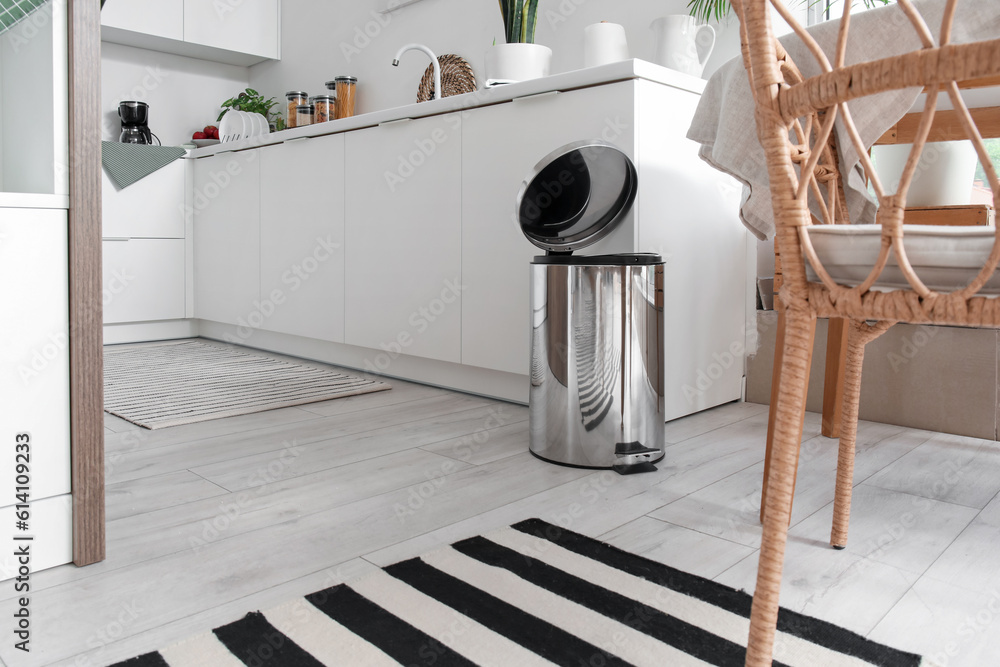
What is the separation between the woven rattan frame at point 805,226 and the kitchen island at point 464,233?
1.11m

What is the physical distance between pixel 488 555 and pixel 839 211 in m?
0.83

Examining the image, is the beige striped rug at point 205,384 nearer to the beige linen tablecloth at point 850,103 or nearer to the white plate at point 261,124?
the white plate at point 261,124

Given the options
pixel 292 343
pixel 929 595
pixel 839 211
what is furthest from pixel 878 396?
pixel 292 343

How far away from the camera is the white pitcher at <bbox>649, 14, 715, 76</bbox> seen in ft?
6.91

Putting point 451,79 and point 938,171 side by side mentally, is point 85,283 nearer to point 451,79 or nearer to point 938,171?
point 938,171

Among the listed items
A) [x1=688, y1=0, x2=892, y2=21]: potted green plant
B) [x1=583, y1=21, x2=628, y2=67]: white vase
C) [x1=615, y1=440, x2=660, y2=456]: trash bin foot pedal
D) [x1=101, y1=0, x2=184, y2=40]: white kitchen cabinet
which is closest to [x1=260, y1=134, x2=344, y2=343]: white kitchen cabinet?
[x1=583, y1=21, x2=628, y2=67]: white vase

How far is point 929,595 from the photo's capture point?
1.01m

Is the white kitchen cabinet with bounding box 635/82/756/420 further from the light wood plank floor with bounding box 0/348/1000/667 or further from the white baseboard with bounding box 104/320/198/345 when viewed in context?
the white baseboard with bounding box 104/320/198/345

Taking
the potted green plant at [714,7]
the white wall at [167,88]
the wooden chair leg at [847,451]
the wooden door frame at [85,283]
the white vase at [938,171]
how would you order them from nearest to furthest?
the wooden door frame at [85,283] < the wooden chair leg at [847,451] < the white vase at [938,171] < the potted green plant at [714,7] < the white wall at [167,88]

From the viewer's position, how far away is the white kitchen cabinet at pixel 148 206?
346 centimetres

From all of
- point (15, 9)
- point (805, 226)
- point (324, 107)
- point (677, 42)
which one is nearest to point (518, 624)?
point (805, 226)

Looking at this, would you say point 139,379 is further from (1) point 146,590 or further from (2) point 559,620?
(2) point 559,620

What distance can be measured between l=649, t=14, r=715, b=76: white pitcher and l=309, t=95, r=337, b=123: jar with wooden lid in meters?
1.79

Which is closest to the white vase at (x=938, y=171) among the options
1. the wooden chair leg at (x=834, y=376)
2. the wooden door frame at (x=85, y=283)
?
the wooden chair leg at (x=834, y=376)
